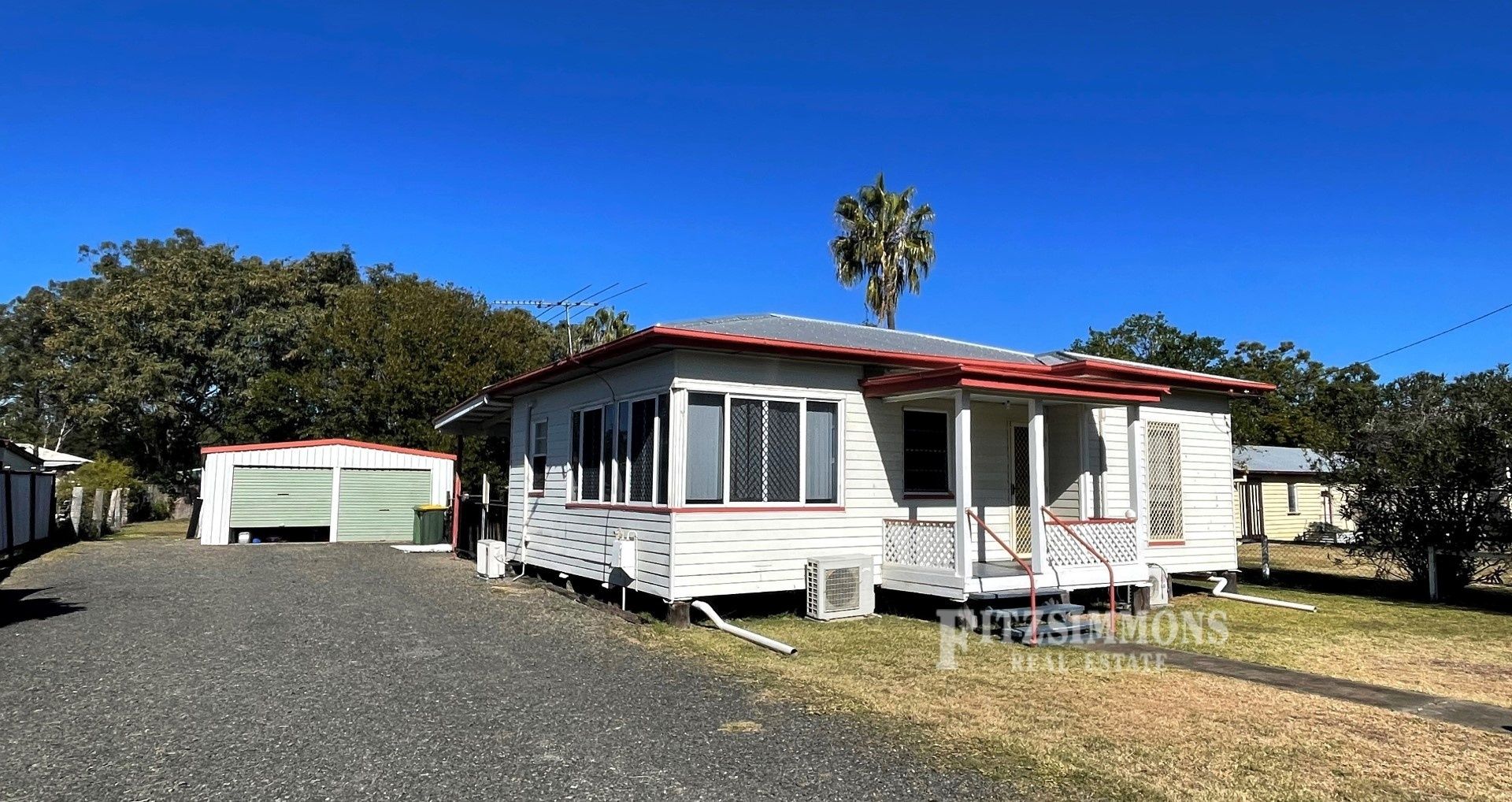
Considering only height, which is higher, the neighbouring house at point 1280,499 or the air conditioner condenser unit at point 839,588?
the neighbouring house at point 1280,499

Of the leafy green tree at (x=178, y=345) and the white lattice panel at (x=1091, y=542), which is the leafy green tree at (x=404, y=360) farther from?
the white lattice panel at (x=1091, y=542)

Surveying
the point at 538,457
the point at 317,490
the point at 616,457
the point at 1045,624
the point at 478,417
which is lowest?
the point at 1045,624

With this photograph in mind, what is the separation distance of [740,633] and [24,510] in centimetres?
1541

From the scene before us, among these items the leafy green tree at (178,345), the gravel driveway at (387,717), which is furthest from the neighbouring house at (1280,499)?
the leafy green tree at (178,345)

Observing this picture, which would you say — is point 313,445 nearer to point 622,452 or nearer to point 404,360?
point 404,360

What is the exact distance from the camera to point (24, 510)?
16.7 metres

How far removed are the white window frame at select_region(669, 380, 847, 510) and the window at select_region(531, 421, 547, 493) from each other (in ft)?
16.5

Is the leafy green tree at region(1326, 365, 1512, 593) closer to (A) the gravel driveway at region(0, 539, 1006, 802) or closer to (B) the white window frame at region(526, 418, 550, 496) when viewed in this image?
(A) the gravel driveway at region(0, 539, 1006, 802)

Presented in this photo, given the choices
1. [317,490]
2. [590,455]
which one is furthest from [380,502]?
[590,455]

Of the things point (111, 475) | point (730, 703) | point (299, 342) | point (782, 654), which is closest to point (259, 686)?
point (730, 703)

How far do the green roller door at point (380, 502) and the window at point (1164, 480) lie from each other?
18.2m

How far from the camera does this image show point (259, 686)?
21.3 feet

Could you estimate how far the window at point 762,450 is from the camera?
950 centimetres

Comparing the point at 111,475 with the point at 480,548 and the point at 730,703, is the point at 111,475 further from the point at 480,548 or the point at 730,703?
the point at 730,703
